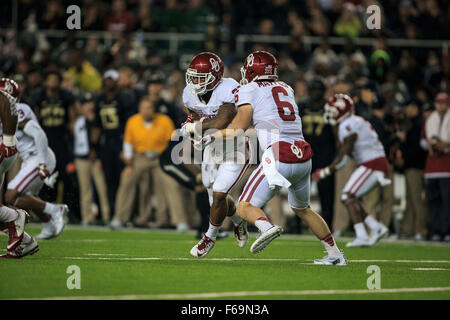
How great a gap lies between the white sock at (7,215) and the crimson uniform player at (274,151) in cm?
187

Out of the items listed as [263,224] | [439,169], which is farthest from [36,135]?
[439,169]

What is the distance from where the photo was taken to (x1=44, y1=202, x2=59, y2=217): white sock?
1141cm

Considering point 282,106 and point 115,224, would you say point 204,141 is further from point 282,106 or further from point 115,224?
point 115,224

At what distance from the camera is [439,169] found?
45.6 feet

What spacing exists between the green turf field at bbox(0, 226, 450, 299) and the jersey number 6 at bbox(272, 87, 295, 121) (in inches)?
55.5

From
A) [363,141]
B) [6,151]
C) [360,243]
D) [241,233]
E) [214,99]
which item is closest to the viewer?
[6,151]

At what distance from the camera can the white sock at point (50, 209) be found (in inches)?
449

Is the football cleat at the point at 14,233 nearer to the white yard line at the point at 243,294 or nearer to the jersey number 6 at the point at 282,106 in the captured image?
the white yard line at the point at 243,294

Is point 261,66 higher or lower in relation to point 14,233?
higher

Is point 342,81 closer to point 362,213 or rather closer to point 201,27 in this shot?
point 362,213

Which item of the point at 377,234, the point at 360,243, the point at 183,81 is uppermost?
the point at 183,81

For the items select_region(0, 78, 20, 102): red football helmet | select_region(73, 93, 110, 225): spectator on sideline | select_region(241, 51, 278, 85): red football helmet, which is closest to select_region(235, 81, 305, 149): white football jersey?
select_region(241, 51, 278, 85): red football helmet

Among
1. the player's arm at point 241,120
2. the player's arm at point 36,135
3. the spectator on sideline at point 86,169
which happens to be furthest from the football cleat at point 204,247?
the spectator on sideline at point 86,169

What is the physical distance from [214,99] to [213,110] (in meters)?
0.14
